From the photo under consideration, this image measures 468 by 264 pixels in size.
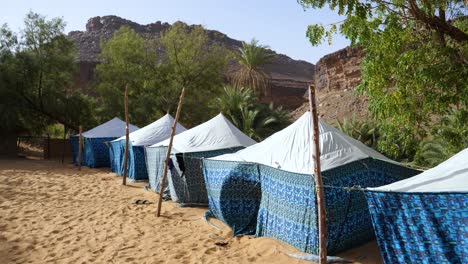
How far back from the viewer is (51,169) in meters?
15.7

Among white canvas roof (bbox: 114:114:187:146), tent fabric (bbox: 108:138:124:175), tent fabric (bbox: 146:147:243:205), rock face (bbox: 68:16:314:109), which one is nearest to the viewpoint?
tent fabric (bbox: 146:147:243:205)

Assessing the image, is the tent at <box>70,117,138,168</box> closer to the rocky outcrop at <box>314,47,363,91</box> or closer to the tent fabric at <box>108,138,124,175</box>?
the tent fabric at <box>108,138,124,175</box>

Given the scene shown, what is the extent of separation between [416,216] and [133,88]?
68.6ft

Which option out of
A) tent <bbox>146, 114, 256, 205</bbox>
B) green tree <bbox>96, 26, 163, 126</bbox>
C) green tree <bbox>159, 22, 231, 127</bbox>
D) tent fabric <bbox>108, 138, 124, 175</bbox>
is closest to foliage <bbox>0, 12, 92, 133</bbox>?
green tree <bbox>96, 26, 163, 126</bbox>

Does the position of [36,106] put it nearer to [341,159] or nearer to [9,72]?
[9,72]

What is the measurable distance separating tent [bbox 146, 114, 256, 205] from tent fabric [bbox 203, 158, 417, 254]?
1.94 m

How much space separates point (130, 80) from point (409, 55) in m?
19.1

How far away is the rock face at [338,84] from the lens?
26047 mm

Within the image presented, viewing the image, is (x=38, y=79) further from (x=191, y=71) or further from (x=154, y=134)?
(x=154, y=134)

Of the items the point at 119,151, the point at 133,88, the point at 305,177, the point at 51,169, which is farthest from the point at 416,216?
the point at 133,88

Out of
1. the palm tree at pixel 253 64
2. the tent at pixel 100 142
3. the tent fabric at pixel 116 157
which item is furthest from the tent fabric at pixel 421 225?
the palm tree at pixel 253 64

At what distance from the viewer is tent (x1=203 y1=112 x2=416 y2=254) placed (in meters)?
5.17

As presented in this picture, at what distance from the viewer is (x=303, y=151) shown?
18.7ft

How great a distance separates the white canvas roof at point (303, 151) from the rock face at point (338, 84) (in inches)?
761
